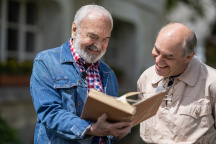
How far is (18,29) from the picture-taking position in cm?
687

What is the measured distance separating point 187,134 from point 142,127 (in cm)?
42

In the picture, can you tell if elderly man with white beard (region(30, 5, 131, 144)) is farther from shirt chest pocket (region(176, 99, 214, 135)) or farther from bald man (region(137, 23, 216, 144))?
shirt chest pocket (region(176, 99, 214, 135))

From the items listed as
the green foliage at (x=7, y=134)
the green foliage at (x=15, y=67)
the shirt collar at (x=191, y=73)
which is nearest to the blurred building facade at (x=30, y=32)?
the green foliage at (x=15, y=67)

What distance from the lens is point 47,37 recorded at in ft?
24.2

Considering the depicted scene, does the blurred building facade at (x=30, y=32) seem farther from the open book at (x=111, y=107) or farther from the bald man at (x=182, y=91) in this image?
the open book at (x=111, y=107)

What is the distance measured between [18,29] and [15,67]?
37.5 inches

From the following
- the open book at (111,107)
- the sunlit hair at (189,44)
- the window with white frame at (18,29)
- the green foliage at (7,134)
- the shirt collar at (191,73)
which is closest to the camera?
the open book at (111,107)

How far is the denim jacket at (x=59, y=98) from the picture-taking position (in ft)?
6.63

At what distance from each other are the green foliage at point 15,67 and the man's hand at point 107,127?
4.55 meters

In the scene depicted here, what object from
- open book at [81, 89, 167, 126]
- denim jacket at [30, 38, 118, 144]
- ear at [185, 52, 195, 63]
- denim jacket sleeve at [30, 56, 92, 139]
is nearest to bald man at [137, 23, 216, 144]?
ear at [185, 52, 195, 63]

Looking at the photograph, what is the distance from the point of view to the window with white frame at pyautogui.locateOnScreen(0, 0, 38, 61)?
21.3 ft

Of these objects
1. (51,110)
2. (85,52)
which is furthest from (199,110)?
(51,110)

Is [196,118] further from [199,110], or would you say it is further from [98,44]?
Result: [98,44]

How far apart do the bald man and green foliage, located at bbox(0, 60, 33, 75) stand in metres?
4.30
